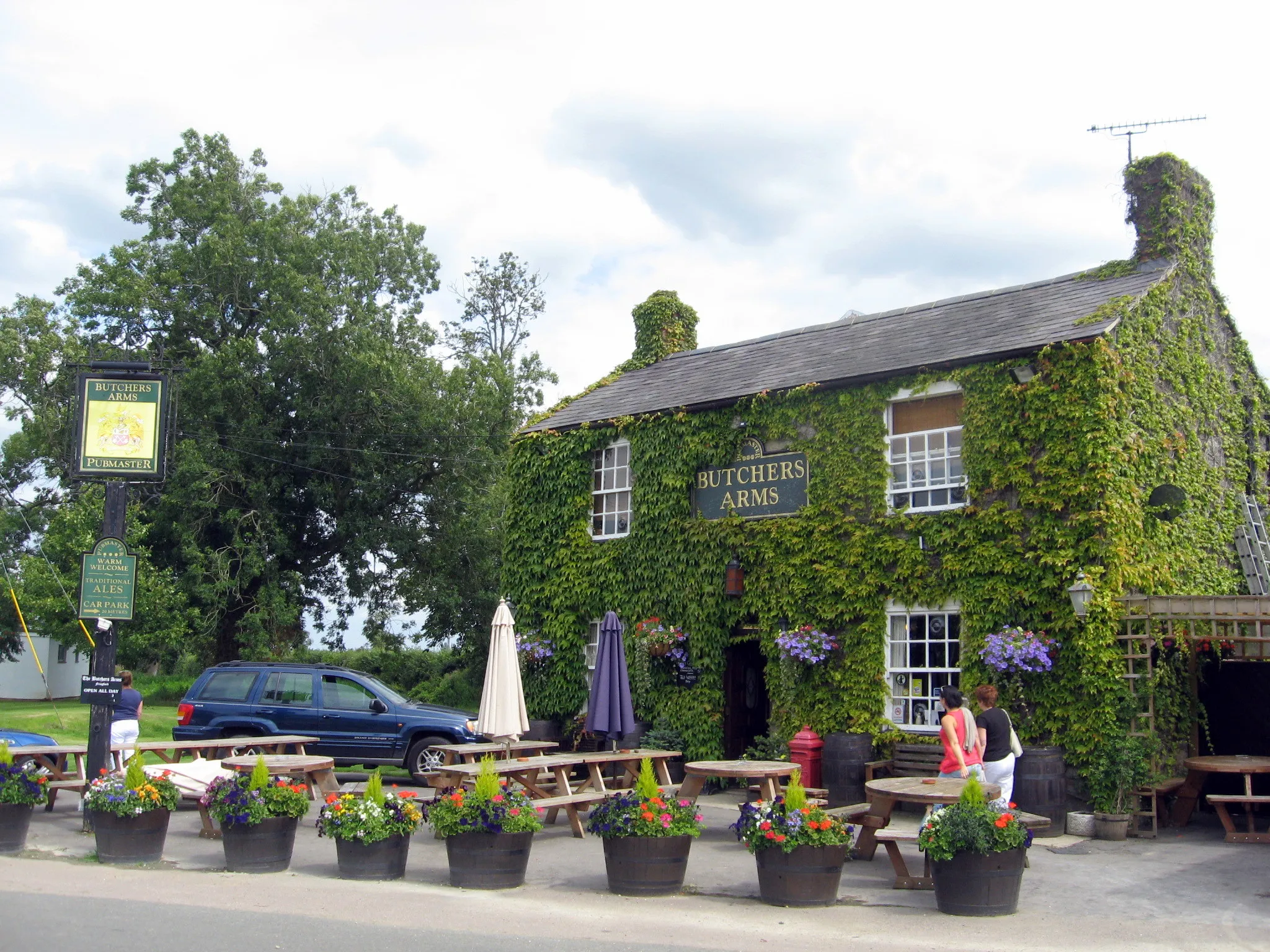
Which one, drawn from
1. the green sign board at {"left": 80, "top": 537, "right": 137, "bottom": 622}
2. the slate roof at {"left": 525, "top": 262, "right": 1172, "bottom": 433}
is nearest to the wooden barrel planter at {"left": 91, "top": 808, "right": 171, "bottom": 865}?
the green sign board at {"left": 80, "top": 537, "right": 137, "bottom": 622}

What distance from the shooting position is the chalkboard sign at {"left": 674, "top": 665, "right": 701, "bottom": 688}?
1609 centimetres

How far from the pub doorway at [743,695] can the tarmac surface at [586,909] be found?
5288 millimetres

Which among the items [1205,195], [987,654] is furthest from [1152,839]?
[1205,195]

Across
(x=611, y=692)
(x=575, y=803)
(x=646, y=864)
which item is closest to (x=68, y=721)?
(x=611, y=692)

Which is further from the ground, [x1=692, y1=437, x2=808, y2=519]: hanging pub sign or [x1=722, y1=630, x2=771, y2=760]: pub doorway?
[x1=692, y1=437, x2=808, y2=519]: hanging pub sign

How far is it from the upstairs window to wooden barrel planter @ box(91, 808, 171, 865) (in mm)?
9059

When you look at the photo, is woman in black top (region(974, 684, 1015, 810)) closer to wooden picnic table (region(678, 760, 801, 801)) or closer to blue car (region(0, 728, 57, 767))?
wooden picnic table (region(678, 760, 801, 801))

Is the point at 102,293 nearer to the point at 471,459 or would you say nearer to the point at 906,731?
the point at 471,459

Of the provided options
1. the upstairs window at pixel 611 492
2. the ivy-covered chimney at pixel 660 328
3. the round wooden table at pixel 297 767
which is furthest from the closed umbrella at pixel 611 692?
the ivy-covered chimney at pixel 660 328

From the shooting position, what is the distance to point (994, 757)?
9.90 m

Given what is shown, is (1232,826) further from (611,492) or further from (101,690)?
(101,690)

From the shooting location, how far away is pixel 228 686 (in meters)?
16.2

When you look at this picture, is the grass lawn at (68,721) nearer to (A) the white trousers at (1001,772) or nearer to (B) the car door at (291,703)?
(B) the car door at (291,703)

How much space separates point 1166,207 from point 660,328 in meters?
9.13
